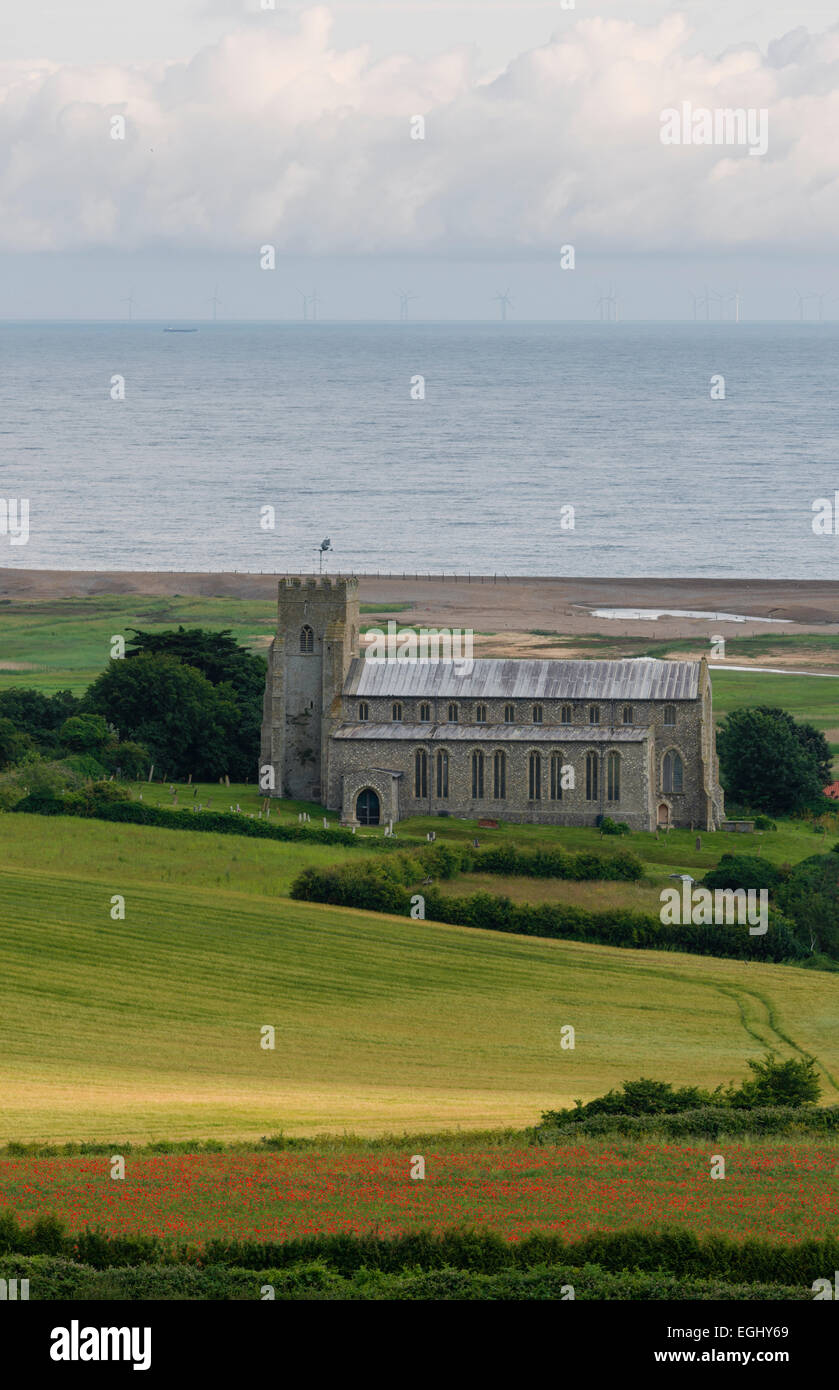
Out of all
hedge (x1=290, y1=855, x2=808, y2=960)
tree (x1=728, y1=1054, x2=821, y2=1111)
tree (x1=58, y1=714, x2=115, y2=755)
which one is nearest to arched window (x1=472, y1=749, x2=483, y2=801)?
hedge (x1=290, y1=855, x2=808, y2=960)

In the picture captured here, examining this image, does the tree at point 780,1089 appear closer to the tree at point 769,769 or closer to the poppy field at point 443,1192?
the poppy field at point 443,1192

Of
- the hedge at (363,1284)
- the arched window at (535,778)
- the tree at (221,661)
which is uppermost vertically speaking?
the tree at (221,661)

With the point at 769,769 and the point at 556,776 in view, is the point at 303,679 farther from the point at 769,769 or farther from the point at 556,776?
the point at 769,769

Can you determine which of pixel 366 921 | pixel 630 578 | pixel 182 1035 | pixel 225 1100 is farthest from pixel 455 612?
pixel 225 1100

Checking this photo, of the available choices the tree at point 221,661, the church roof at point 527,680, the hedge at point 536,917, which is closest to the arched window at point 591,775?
the church roof at point 527,680

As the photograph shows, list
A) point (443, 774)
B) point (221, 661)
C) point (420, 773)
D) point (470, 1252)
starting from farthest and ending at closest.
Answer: point (221, 661) < point (420, 773) < point (443, 774) < point (470, 1252)

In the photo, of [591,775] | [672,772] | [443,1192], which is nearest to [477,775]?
[591,775]

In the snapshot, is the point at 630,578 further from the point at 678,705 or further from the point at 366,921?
the point at 366,921
